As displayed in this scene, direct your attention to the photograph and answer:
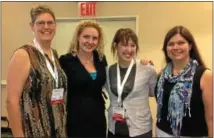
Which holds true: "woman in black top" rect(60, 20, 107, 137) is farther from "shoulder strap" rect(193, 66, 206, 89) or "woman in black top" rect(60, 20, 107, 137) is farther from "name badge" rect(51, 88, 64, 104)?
"shoulder strap" rect(193, 66, 206, 89)

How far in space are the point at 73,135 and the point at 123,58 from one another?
28.7 inches

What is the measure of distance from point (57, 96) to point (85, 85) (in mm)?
254

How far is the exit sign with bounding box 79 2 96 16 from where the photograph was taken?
4.36m

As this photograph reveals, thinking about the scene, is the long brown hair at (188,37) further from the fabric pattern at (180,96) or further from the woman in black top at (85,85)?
the woman in black top at (85,85)

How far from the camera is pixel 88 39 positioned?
2.29m

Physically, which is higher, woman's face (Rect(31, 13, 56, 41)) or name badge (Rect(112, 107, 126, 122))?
woman's face (Rect(31, 13, 56, 41))

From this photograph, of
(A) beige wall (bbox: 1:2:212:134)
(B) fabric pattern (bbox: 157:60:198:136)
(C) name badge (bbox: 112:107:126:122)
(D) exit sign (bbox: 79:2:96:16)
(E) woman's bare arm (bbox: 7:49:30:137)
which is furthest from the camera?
(D) exit sign (bbox: 79:2:96:16)

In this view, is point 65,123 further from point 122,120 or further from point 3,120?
point 3,120

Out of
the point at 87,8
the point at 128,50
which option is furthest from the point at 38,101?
the point at 87,8

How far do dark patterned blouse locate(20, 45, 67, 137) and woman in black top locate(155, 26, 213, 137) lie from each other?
30.8 inches

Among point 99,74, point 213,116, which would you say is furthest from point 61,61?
point 213,116

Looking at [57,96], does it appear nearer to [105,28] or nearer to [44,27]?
[44,27]

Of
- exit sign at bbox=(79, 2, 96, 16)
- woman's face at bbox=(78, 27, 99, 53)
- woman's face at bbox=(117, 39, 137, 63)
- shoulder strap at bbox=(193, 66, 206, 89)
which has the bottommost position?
shoulder strap at bbox=(193, 66, 206, 89)

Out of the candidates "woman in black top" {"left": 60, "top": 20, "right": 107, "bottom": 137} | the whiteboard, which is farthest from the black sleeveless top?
the whiteboard
